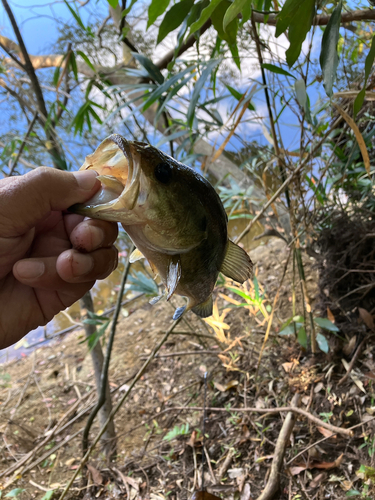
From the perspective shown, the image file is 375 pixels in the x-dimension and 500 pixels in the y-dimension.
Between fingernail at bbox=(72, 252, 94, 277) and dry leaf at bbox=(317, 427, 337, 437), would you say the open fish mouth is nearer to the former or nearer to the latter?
fingernail at bbox=(72, 252, 94, 277)

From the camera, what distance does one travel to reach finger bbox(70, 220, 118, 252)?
94 centimetres

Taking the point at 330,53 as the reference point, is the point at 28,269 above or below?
below

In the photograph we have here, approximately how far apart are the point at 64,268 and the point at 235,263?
52 cm

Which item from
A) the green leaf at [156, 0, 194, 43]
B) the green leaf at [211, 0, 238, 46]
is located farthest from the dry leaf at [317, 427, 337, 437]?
the green leaf at [156, 0, 194, 43]

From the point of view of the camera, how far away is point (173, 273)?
0.85 metres

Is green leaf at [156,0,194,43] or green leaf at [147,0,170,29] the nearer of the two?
green leaf at [147,0,170,29]

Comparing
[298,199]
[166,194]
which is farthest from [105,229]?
[298,199]

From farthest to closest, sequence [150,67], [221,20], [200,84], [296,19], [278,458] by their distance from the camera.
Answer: [150,67] → [278,458] → [200,84] → [221,20] → [296,19]

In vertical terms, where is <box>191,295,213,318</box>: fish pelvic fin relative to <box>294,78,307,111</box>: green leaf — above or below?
below

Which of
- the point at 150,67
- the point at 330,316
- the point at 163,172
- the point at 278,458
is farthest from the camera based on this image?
the point at 330,316

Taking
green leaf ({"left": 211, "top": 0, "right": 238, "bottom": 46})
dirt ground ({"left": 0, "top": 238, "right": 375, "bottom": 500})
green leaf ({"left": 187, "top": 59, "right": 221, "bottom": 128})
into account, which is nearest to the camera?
green leaf ({"left": 211, "top": 0, "right": 238, "bottom": 46})

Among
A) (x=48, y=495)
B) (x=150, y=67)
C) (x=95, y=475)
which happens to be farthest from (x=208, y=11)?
(x=48, y=495)

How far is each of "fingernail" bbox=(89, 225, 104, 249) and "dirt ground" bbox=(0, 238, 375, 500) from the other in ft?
4.14

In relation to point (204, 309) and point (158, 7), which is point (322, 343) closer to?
→ point (204, 309)
